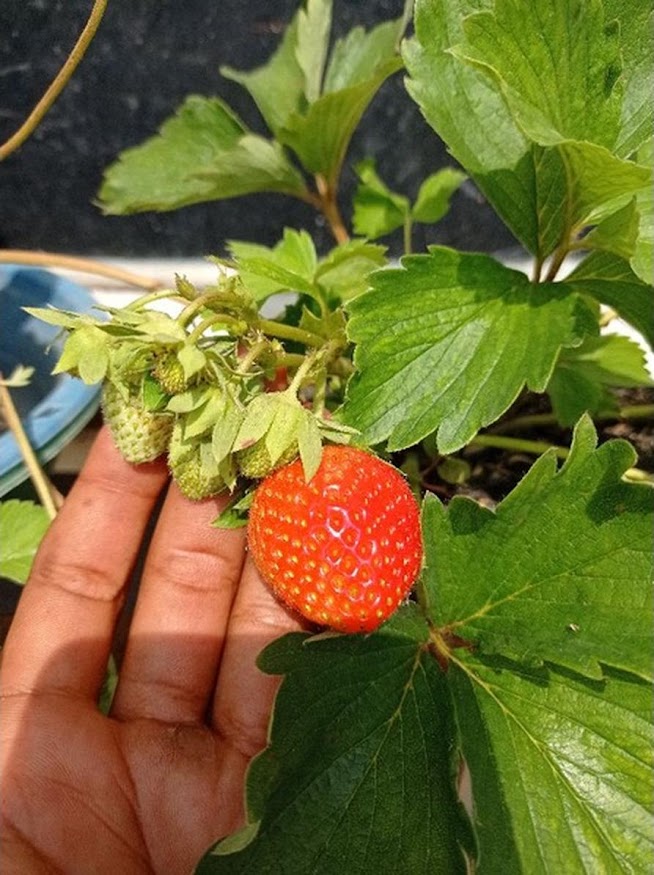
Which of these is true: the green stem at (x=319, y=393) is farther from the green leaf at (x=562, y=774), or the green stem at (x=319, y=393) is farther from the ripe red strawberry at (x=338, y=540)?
the green leaf at (x=562, y=774)

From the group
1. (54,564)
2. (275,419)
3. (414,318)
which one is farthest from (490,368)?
(54,564)

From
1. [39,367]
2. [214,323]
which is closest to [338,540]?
[214,323]

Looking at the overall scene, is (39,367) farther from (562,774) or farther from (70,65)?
(562,774)

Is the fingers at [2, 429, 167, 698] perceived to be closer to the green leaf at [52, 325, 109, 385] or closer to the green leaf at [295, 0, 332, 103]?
the green leaf at [52, 325, 109, 385]

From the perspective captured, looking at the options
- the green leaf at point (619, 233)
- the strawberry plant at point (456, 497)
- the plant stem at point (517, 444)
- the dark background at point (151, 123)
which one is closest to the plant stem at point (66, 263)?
the dark background at point (151, 123)

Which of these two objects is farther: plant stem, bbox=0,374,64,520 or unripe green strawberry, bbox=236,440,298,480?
plant stem, bbox=0,374,64,520

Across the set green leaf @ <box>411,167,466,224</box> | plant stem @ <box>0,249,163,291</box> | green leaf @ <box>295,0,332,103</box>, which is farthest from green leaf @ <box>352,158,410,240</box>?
plant stem @ <box>0,249,163,291</box>

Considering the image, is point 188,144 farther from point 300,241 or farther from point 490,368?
point 490,368
